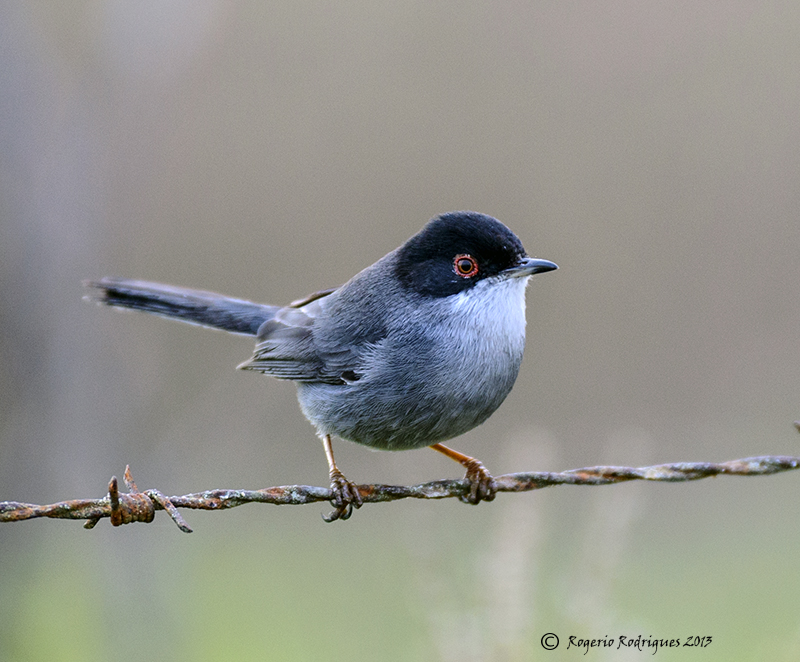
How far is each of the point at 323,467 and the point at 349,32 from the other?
173 inches

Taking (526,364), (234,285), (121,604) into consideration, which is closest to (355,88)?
(234,285)

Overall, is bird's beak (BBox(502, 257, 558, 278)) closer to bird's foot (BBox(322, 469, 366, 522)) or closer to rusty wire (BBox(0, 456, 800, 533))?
rusty wire (BBox(0, 456, 800, 533))

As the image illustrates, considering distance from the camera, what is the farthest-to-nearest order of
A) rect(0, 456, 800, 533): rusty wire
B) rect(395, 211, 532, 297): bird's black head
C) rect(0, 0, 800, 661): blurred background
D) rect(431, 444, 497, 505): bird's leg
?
rect(0, 0, 800, 661): blurred background
rect(395, 211, 532, 297): bird's black head
rect(431, 444, 497, 505): bird's leg
rect(0, 456, 800, 533): rusty wire

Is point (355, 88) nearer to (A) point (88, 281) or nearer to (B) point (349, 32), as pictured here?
(B) point (349, 32)

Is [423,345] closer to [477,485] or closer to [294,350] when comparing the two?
[477,485]

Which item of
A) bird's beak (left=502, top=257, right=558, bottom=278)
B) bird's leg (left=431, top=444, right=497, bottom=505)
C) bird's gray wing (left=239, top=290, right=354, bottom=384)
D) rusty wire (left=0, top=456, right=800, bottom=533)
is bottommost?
bird's leg (left=431, top=444, right=497, bottom=505)

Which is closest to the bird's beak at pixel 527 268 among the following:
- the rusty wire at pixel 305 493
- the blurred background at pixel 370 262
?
the blurred background at pixel 370 262

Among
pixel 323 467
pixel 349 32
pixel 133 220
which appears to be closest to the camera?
pixel 133 220

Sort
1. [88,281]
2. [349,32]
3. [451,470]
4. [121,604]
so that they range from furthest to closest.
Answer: [349,32], [451,470], [121,604], [88,281]

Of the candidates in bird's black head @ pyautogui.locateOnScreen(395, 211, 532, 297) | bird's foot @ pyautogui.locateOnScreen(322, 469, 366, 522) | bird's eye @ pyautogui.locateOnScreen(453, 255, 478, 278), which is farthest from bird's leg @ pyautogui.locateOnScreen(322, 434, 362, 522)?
bird's eye @ pyautogui.locateOnScreen(453, 255, 478, 278)

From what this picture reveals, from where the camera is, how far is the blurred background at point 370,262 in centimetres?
461

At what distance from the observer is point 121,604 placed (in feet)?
14.3

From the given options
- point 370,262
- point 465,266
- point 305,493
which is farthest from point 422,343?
point 370,262

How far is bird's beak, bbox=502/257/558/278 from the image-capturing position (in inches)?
139
